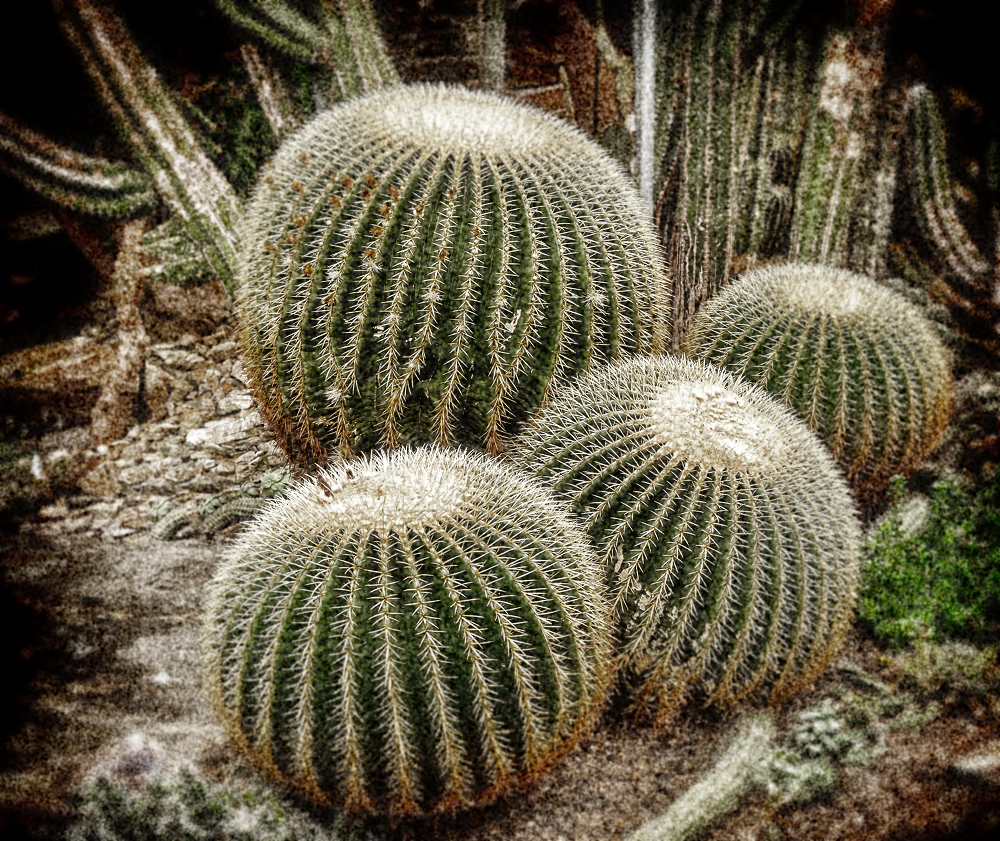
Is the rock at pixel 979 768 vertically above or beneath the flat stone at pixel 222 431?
beneath

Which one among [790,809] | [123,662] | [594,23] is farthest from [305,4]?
[790,809]

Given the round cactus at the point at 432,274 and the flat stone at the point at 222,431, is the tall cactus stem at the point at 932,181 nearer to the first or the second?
the round cactus at the point at 432,274

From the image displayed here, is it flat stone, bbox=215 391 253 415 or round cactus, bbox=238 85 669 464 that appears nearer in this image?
round cactus, bbox=238 85 669 464

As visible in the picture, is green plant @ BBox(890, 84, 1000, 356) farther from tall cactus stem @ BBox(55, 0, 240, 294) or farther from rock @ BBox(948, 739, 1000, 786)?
tall cactus stem @ BBox(55, 0, 240, 294)

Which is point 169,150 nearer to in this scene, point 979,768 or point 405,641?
point 405,641

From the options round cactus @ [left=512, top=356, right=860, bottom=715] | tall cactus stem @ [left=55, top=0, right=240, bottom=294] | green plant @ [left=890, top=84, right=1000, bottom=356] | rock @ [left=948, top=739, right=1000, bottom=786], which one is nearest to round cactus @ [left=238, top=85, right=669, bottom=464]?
round cactus @ [left=512, top=356, right=860, bottom=715]

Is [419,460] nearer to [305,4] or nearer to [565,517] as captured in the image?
[565,517]

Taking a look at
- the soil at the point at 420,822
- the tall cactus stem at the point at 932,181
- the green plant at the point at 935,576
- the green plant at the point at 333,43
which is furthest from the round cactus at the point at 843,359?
the green plant at the point at 333,43
